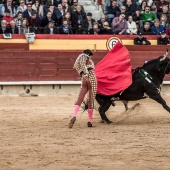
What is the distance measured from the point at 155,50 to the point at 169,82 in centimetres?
84

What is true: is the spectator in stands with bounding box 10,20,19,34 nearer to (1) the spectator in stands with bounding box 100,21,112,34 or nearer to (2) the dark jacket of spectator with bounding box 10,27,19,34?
(2) the dark jacket of spectator with bounding box 10,27,19,34

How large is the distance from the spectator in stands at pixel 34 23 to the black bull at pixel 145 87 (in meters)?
5.55

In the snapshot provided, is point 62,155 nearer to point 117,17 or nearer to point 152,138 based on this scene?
point 152,138

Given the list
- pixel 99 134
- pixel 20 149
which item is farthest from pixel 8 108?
pixel 20 149

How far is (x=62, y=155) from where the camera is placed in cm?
880

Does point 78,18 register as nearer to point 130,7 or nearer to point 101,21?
point 101,21

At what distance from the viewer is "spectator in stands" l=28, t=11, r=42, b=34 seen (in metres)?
17.0

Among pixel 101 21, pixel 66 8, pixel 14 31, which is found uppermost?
pixel 66 8

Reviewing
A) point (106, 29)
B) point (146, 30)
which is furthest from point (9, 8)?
point (146, 30)

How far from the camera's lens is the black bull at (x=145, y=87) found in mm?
11852

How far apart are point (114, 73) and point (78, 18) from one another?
5.65 m

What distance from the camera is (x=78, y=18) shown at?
17.5 metres

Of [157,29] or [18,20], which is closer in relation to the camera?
[18,20]

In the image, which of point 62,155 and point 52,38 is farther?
point 52,38
